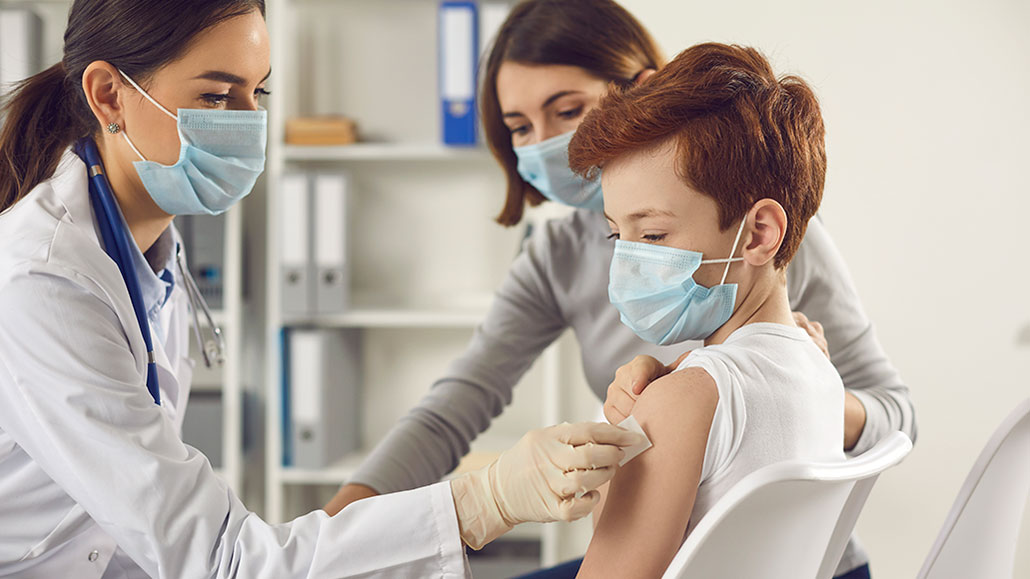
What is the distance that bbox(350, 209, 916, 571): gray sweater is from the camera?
1.25m

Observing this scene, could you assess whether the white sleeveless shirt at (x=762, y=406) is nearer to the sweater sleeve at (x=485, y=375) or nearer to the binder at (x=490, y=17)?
the sweater sleeve at (x=485, y=375)

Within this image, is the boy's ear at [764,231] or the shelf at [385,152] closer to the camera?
the boy's ear at [764,231]

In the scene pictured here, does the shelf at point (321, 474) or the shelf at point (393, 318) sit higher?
the shelf at point (393, 318)

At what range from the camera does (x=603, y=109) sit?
38.3 inches

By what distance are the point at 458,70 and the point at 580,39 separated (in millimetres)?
1146

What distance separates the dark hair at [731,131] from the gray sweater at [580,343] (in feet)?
1.15

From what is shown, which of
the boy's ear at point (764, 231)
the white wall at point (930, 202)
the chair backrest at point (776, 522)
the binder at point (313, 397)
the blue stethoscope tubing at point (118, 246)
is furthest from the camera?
the binder at point (313, 397)

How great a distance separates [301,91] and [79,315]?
2.03 m

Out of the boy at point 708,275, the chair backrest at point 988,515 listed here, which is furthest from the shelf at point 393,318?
the chair backrest at point 988,515

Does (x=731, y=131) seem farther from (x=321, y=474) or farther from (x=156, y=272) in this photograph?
(x=321, y=474)

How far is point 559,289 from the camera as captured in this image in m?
1.43

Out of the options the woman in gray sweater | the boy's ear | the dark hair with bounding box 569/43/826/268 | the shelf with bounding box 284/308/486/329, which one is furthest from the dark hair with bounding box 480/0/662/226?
the shelf with bounding box 284/308/486/329

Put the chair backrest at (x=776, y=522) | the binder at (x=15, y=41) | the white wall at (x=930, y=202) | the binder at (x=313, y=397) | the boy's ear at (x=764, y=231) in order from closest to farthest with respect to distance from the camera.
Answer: the chair backrest at (x=776, y=522)
the boy's ear at (x=764, y=231)
the white wall at (x=930, y=202)
the binder at (x=313, y=397)
the binder at (x=15, y=41)

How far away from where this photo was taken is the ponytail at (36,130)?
1.09m
